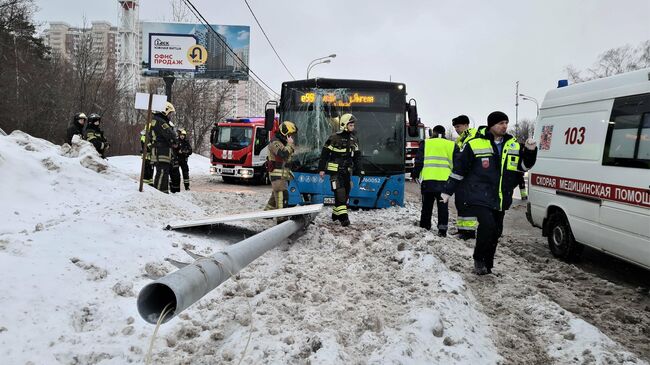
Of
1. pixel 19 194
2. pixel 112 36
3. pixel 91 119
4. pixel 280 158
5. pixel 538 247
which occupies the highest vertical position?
pixel 112 36

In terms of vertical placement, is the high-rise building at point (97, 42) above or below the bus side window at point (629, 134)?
above

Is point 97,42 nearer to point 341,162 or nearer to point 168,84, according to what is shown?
point 168,84

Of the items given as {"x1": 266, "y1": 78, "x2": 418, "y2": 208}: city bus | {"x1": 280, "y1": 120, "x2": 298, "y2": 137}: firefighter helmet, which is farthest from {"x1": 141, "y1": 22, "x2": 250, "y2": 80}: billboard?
{"x1": 280, "y1": 120, "x2": 298, "y2": 137}: firefighter helmet

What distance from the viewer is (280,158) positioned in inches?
324

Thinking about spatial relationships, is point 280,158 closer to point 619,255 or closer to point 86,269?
point 86,269

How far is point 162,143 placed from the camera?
9.51 meters

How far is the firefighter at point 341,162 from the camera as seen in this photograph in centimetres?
785

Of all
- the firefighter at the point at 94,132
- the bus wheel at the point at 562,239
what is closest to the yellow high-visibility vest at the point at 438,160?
the bus wheel at the point at 562,239

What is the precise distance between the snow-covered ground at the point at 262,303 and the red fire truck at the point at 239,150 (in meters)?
11.9

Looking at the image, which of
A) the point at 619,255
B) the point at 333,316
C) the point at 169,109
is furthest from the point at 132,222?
the point at 619,255

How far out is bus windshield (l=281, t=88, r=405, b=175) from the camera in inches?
371

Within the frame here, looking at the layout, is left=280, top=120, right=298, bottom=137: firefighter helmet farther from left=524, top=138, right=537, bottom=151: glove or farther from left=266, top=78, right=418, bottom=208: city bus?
left=524, top=138, right=537, bottom=151: glove

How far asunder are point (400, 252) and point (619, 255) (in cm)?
264

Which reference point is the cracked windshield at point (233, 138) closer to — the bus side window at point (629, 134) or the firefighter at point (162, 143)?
the firefighter at point (162, 143)
